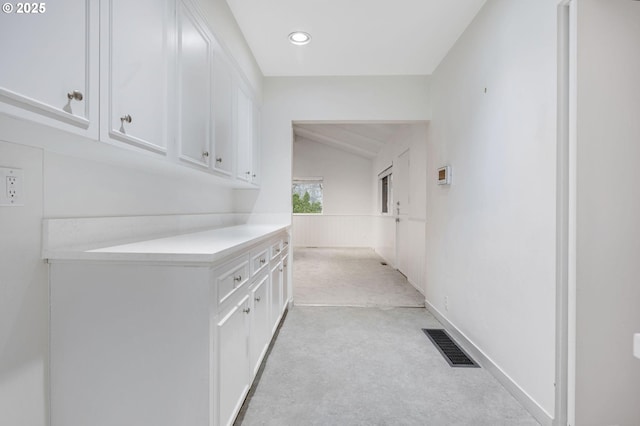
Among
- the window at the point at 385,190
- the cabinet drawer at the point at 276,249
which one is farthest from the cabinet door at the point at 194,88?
the window at the point at 385,190

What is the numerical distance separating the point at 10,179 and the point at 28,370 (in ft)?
2.20

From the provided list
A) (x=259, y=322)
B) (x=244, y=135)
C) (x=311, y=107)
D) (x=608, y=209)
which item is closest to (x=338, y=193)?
(x=311, y=107)

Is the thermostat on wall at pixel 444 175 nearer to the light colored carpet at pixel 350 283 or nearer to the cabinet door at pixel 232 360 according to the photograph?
the light colored carpet at pixel 350 283

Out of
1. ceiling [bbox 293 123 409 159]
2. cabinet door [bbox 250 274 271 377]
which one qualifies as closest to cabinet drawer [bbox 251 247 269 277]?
cabinet door [bbox 250 274 271 377]

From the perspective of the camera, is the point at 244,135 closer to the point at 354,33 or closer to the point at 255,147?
the point at 255,147

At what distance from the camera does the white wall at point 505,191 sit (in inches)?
63.9

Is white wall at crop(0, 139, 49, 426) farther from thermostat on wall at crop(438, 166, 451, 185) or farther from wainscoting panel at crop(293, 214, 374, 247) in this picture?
wainscoting panel at crop(293, 214, 374, 247)

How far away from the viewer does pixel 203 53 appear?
188 centimetres

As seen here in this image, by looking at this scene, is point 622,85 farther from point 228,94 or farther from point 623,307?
point 228,94

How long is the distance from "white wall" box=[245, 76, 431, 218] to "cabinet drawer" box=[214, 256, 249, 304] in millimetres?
1861

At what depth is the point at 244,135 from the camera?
2844mm

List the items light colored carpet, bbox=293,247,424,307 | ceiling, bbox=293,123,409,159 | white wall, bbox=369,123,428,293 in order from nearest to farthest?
light colored carpet, bbox=293,247,424,307
white wall, bbox=369,123,428,293
ceiling, bbox=293,123,409,159

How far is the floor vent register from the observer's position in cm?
228

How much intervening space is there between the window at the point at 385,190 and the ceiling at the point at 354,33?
3.58 m
